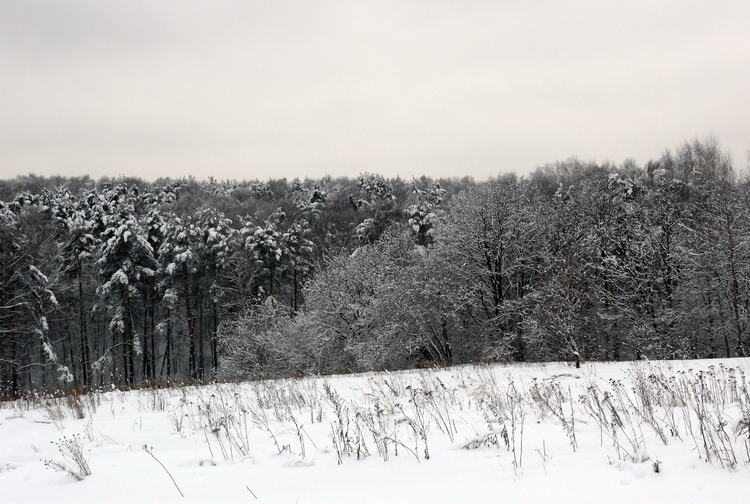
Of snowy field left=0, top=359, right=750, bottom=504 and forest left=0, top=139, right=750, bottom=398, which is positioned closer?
snowy field left=0, top=359, right=750, bottom=504

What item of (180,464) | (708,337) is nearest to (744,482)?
(180,464)

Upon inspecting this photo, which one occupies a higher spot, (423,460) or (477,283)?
(477,283)

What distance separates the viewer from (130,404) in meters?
11.9

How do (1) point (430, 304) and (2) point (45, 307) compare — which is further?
(2) point (45, 307)

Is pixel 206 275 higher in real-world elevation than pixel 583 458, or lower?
higher

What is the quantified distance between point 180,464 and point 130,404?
7123mm

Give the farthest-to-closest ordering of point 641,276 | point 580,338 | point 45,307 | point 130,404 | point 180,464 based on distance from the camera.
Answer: point 45,307
point 641,276
point 580,338
point 130,404
point 180,464

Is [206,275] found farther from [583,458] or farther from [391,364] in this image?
[583,458]

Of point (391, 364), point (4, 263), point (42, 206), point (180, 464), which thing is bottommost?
point (391, 364)

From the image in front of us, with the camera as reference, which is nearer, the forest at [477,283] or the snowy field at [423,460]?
the snowy field at [423,460]

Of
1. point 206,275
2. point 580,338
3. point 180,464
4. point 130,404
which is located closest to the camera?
point 180,464

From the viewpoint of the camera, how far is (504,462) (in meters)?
4.96

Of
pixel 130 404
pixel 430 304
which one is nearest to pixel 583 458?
pixel 130 404

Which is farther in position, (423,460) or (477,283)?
(477,283)
